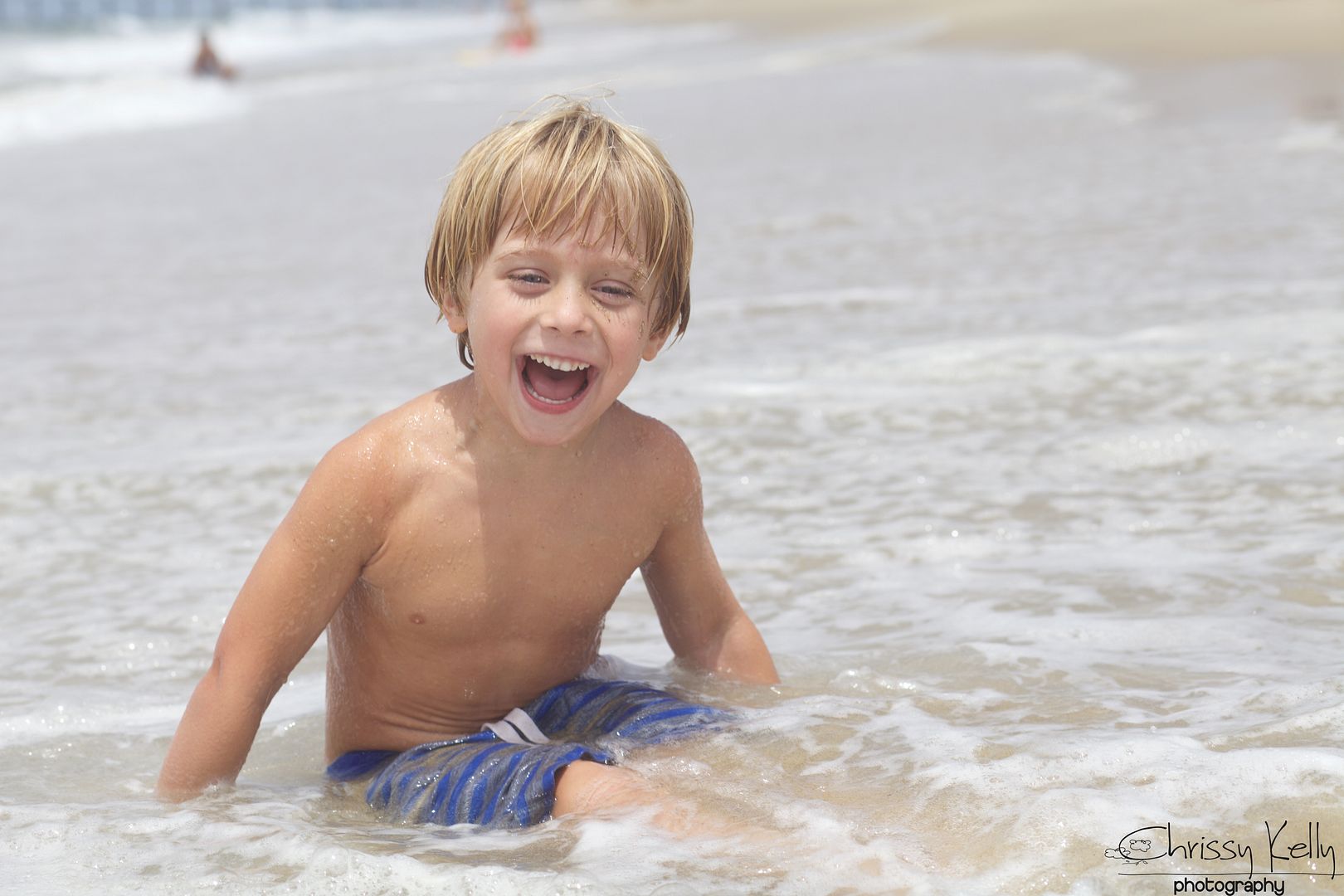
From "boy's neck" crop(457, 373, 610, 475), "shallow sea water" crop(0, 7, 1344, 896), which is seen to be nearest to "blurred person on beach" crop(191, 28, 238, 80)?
"shallow sea water" crop(0, 7, 1344, 896)

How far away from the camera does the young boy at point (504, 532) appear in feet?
8.35

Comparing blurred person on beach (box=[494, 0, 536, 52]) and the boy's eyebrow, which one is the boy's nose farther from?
blurred person on beach (box=[494, 0, 536, 52])

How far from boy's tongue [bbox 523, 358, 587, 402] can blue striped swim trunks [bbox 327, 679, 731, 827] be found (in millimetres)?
553

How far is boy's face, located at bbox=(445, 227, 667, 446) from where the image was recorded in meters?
2.52

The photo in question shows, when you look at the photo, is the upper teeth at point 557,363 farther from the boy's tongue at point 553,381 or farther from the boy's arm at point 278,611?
the boy's arm at point 278,611

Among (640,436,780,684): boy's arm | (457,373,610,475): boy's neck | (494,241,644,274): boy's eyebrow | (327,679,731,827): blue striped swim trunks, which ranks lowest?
(327,679,731,827): blue striped swim trunks

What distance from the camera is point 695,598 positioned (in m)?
2.99

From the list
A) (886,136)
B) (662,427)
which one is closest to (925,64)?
(886,136)

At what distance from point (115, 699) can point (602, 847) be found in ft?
4.49

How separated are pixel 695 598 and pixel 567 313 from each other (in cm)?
71

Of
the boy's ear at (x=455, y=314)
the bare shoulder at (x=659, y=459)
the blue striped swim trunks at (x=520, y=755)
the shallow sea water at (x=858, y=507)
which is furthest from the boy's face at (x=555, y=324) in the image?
the shallow sea water at (x=858, y=507)

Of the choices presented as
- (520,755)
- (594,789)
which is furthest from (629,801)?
(520,755)

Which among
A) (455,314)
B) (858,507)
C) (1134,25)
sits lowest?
(858,507)

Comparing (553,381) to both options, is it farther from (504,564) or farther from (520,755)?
(520,755)
